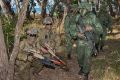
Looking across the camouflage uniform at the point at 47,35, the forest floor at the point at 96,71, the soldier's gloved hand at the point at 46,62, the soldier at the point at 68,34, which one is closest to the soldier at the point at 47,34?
the camouflage uniform at the point at 47,35

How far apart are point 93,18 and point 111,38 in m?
11.7

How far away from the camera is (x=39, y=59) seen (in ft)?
38.4

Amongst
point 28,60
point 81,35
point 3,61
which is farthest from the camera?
point 28,60

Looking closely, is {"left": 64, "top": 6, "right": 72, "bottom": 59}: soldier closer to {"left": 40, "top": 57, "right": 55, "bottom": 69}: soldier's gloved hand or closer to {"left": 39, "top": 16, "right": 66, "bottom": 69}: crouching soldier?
{"left": 39, "top": 16, "right": 66, "bottom": 69}: crouching soldier

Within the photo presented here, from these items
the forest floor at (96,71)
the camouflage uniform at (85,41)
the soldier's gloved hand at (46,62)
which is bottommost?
the forest floor at (96,71)

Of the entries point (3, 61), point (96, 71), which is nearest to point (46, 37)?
point (96, 71)

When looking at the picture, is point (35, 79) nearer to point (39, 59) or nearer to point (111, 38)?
point (39, 59)

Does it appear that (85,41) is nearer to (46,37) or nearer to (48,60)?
(48,60)

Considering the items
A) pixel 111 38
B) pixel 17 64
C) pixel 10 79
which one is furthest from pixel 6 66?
pixel 111 38

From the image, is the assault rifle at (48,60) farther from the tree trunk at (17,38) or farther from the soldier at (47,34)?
the tree trunk at (17,38)

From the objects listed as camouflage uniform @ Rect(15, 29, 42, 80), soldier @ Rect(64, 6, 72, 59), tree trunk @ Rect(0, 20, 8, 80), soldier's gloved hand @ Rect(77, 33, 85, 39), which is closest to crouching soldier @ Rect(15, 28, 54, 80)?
camouflage uniform @ Rect(15, 29, 42, 80)

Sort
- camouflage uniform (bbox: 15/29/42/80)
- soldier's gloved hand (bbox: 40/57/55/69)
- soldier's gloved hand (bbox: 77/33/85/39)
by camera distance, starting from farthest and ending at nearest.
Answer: soldier's gloved hand (bbox: 40/57/55/69) → camouflage uniform (bbox: 15/29/42/80) → soldier's gloved hand (bbox: 77/33/85/39)

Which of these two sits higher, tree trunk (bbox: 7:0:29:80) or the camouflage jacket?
tree trunk (bbox: 7:0:29:80)

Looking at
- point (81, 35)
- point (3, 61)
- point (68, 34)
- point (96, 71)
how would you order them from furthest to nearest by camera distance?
1. point (68, 34)
2. point (96, 71)
3. point (81, 35)
4. point (3, 61)
